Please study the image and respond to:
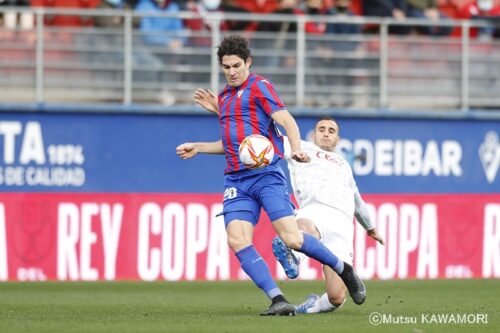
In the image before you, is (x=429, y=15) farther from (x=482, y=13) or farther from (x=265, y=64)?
(x=265, y=64)

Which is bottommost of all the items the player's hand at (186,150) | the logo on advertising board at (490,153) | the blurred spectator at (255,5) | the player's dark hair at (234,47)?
the logo on advertising board at (490,153)

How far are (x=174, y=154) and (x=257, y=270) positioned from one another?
387 inches

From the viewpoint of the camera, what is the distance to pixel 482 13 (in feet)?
69.1

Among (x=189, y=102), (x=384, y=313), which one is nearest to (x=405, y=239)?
(x=189, y=102)

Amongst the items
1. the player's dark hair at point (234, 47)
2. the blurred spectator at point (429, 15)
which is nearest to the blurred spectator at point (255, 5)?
the blurred spectator at point (429, 15)

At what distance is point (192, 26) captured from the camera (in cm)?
2003

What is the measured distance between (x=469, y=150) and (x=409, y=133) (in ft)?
3.50

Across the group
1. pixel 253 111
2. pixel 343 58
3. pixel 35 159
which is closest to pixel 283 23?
pixel 343 58

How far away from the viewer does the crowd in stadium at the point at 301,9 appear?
19750 millimetres

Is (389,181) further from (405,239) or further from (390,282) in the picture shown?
(390,282)

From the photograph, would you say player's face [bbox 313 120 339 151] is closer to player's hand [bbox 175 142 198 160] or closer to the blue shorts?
the blue shorts

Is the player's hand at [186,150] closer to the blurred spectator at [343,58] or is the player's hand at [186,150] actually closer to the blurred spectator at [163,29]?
the blurred spectator at [163,29]

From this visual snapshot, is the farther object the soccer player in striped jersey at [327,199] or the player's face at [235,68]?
the soccer player in striped jersey at [327,199]

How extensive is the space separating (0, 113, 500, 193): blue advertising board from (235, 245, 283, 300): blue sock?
955cm
